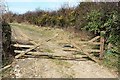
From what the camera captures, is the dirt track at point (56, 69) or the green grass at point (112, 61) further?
the green grass at point (112, 61)

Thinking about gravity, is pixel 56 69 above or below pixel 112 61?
→ below

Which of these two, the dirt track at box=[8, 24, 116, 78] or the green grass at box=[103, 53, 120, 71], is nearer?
the dirt track at box=[8, 24, 116, 78]

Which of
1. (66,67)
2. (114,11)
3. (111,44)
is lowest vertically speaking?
(66,67)

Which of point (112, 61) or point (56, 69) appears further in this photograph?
point (112, 61)

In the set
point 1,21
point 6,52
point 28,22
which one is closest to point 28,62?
point 6,52

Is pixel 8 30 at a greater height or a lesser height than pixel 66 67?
greater

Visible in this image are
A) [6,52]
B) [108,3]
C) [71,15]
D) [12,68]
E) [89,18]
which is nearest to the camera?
[12,68]

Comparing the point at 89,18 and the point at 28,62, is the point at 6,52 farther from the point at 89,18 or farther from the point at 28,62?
the point at 89,18

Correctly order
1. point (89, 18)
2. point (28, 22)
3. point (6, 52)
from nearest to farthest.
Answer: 1. point (6, 52)
2. point (89, 18)
3. point (28, 22)

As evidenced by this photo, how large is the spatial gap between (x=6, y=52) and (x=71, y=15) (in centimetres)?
1081

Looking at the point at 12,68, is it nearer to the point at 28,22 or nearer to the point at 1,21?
the point at 1,21

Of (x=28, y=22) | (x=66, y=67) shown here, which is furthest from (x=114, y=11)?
(x=28, y=22)

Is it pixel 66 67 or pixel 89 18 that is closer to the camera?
pixel 66 67

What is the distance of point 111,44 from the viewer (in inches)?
478
